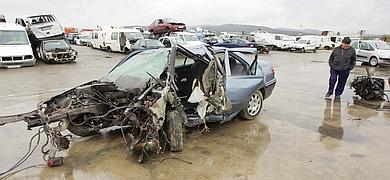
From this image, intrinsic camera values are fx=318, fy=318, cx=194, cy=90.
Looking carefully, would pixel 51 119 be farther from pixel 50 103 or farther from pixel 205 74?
pixel 205 74

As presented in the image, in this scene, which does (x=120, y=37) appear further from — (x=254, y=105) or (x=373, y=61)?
(x=254, y=105)

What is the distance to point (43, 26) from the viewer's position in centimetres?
1961

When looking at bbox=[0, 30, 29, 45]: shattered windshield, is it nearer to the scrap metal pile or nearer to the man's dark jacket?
the man's dark jacket

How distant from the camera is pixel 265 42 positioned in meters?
35.2

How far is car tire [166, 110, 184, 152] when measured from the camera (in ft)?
14.9

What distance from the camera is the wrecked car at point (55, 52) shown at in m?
17.9

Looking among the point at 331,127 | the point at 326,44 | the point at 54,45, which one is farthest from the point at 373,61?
the point at 326,44

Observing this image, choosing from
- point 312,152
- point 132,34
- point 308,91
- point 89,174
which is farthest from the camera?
point 132,34

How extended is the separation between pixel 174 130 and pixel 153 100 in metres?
0.58

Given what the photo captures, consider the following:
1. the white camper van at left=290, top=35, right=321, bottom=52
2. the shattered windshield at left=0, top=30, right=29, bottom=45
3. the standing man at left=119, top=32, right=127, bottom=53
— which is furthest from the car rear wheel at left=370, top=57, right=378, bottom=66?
the shattered windshield at left=0, top=30, right=29, bottom=45

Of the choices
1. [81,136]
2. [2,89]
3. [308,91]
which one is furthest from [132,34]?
[81,136]

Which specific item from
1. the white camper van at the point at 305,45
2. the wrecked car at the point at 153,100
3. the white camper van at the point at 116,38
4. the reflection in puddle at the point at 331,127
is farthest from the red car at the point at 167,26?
the wrecked car at the point at 153,100

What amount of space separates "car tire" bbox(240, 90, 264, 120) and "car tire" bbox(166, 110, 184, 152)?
1.96 m

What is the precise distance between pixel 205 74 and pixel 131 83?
3.86ft
